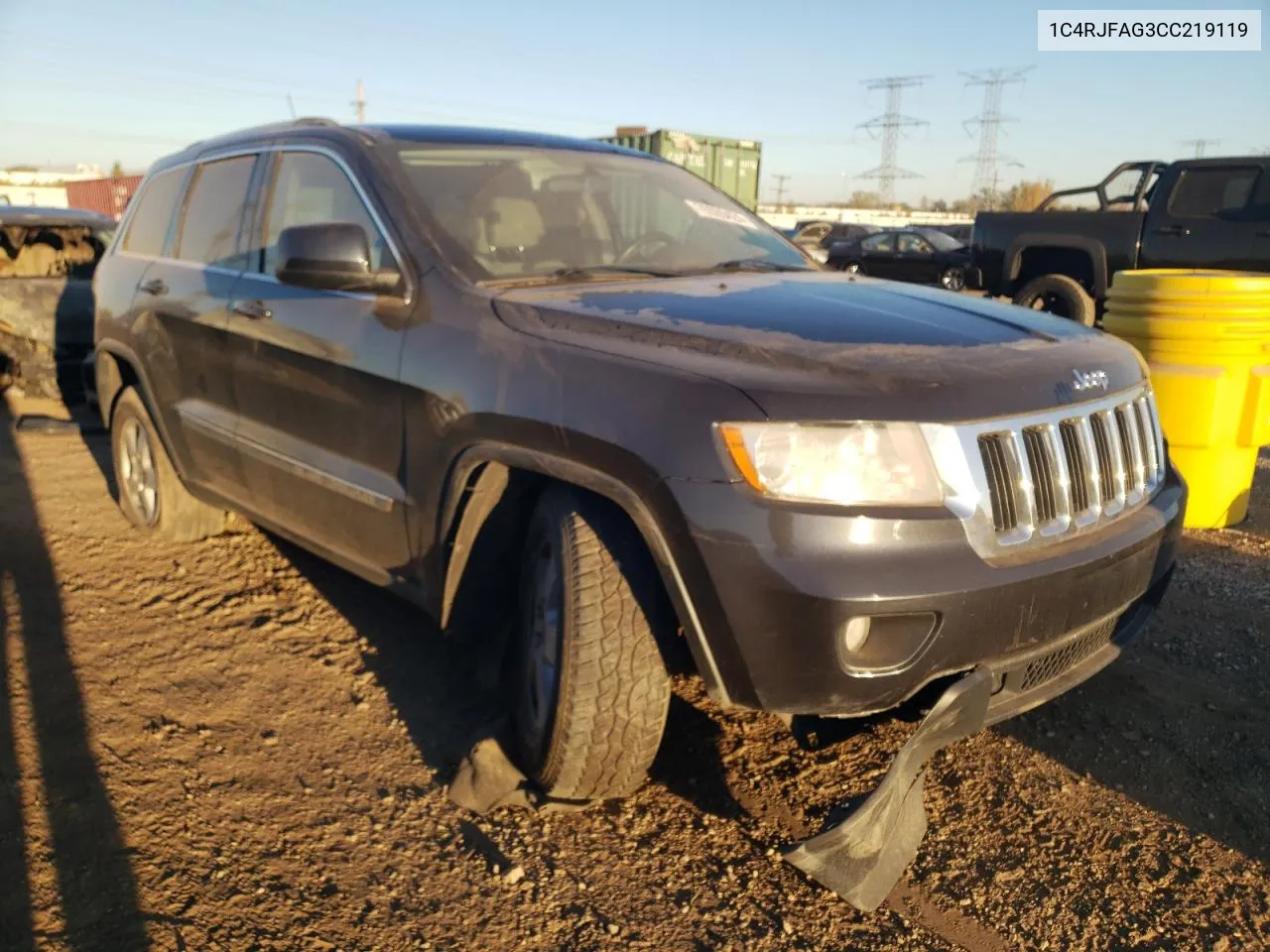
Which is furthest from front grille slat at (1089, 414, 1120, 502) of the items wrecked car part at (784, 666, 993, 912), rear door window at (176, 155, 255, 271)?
rear door window at (176, 155, 255, 271)

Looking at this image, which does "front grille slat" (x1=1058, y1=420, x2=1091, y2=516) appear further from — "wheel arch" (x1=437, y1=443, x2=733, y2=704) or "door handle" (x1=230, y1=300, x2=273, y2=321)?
"door handle" (x1=230, y1=300, x2=273, y2=321)

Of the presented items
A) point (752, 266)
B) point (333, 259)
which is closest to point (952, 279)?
point (752, 266)

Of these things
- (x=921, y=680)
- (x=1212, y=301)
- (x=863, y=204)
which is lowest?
(x=921, y=680)

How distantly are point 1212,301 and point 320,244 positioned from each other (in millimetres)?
4167

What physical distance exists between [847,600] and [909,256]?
1842cm

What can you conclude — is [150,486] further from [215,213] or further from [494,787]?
[494,787]

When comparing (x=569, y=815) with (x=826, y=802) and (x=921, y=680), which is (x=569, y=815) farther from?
(x=921, y=680)

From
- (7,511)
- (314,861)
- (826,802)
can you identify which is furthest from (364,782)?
(7,511)

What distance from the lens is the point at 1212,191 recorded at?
948 centimetres

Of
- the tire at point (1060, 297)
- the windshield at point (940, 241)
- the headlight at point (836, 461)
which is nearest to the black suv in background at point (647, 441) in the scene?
the headlight at point (836, 461)

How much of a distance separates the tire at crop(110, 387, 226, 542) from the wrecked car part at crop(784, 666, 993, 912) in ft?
11.4

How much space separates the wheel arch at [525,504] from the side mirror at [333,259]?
66 cm

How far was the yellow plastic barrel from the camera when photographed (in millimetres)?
4805

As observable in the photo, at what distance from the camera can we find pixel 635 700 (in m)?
2.41
